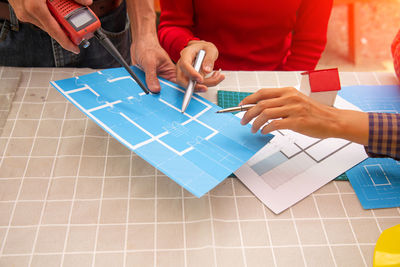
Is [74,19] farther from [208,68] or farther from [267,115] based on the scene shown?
[267,115]

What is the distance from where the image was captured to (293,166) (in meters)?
0.78

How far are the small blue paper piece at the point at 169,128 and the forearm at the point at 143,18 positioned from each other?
192 mm

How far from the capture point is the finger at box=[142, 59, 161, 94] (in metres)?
0.89

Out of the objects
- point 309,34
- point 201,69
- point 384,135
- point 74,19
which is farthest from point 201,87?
point 309,34

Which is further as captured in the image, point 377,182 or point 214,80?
point 214,80

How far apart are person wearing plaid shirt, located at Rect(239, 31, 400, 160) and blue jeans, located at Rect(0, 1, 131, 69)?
0.66 metres

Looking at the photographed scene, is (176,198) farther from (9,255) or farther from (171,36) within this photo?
(171,36)

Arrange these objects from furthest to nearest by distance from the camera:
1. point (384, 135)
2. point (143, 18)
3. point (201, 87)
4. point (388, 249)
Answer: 1. point (143, 18)
2. point (201, 87)
3. point (384, 135)
4. point (388, 249)

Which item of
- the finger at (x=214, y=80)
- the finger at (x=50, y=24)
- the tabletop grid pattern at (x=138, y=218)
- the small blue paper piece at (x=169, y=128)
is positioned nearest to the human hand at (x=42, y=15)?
the finger at (x=50, y=24)

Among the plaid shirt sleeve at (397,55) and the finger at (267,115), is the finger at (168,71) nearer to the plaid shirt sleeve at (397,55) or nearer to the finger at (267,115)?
the finger at (267,115)

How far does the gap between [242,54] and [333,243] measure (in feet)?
2.68

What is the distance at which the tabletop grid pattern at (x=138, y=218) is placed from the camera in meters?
0.63

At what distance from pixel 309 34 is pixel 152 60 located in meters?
0.65

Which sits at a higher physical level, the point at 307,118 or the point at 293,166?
the point at 307,118
